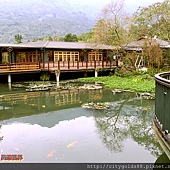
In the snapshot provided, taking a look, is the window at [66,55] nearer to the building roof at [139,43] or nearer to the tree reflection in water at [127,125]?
the building roof at [139,43]

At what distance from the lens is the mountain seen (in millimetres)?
100644

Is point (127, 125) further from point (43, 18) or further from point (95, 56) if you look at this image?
point (43, 18)

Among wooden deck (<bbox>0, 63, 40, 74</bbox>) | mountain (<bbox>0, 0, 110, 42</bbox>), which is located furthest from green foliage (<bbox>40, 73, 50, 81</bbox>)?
mountain (<bbox>0, 0, 110, 42</bbox>)

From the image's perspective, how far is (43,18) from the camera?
14000cm

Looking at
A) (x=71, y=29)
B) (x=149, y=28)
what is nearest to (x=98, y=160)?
(x=149, y=28)

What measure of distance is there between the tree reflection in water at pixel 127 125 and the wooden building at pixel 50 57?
9839 millimetres

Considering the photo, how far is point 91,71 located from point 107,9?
218 inches

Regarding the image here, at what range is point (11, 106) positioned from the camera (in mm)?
10211

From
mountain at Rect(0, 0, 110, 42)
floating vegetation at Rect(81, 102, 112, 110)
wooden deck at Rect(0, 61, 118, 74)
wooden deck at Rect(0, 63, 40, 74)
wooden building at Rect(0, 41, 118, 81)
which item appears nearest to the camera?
floating vegetation at Rect(81, 102, 112, 110)

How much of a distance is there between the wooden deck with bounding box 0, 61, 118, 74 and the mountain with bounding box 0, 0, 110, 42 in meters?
64.6

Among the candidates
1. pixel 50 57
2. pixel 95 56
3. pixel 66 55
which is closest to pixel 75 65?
pixel 66 55

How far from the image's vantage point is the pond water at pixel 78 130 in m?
5.25

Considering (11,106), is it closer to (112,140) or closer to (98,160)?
(112,140)

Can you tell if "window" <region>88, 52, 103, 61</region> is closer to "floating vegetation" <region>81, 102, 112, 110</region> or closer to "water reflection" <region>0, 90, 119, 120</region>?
"water reflection" <region>0, 90, 119, 120</region>
